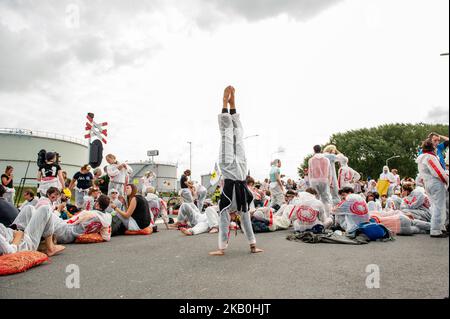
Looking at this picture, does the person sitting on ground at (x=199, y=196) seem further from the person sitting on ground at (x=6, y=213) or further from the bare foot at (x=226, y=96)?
the person sitting on ground at (x=6, y=213)

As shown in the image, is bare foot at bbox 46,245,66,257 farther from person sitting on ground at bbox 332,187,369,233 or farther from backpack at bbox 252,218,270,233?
person sitting on ground at bbox 332,187,369,233

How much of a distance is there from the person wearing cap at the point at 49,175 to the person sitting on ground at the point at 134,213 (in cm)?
221

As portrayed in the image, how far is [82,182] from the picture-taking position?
11.0m

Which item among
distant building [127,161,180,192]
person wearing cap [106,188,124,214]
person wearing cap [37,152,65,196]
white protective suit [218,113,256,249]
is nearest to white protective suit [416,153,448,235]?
white protective suit [218,113,256,249]

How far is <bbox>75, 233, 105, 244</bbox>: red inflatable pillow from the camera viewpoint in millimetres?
6849

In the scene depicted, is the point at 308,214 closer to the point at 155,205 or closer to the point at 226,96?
the point at 226,96

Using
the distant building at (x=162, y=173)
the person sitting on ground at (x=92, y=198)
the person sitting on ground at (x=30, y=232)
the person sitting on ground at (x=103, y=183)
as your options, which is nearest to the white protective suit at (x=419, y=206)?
the person sitting on ground at (x=30, y=232)

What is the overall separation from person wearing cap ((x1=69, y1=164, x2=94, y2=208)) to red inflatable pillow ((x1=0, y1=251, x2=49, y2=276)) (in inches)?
264

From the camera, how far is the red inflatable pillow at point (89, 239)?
22.5 feet

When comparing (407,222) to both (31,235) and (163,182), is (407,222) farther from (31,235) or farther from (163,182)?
(163,182)

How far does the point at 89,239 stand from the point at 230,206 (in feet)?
11.1

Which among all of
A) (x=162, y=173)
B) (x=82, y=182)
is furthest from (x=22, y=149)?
(x=82, y=182)
